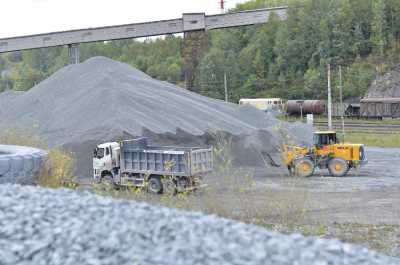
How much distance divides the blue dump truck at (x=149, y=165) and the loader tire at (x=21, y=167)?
9754mm

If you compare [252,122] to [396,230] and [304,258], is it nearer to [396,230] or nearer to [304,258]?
[396,230]

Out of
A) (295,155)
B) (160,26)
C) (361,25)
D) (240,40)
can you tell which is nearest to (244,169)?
(295,155)

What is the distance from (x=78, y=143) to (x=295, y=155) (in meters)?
8.75

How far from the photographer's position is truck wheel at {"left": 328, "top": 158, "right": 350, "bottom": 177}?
27656 millimetres

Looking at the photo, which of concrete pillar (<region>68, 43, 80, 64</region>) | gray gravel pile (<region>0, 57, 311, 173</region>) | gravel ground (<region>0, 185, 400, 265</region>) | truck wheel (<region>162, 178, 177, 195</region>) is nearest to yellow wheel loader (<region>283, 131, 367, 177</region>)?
gray gravel pile (<region>0, 57, 311, 173</region>)

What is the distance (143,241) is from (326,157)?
23.3 m

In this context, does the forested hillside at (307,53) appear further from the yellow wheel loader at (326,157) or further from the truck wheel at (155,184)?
the truck wheel at (155,184)

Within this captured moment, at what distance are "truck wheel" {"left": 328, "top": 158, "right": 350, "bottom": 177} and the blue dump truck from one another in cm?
651

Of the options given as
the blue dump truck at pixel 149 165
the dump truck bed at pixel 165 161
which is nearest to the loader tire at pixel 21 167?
the blue dump truck at pixel 149 165

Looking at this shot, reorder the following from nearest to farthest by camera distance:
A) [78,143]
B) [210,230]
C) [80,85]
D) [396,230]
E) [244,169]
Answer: [210,230] < [396,230] < [78,143] < [244,169] < [80,85]

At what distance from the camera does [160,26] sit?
201ft

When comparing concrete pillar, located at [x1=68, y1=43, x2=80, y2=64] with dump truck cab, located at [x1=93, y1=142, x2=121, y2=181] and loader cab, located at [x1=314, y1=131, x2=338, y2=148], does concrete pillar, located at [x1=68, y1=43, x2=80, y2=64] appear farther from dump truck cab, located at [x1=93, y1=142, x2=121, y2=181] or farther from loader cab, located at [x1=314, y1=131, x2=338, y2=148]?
dump truck cab, located at [x1=93, y1=142, x2=121, y2=181]

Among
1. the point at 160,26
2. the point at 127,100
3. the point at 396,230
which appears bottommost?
the point at 396,230

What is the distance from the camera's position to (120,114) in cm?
2847
